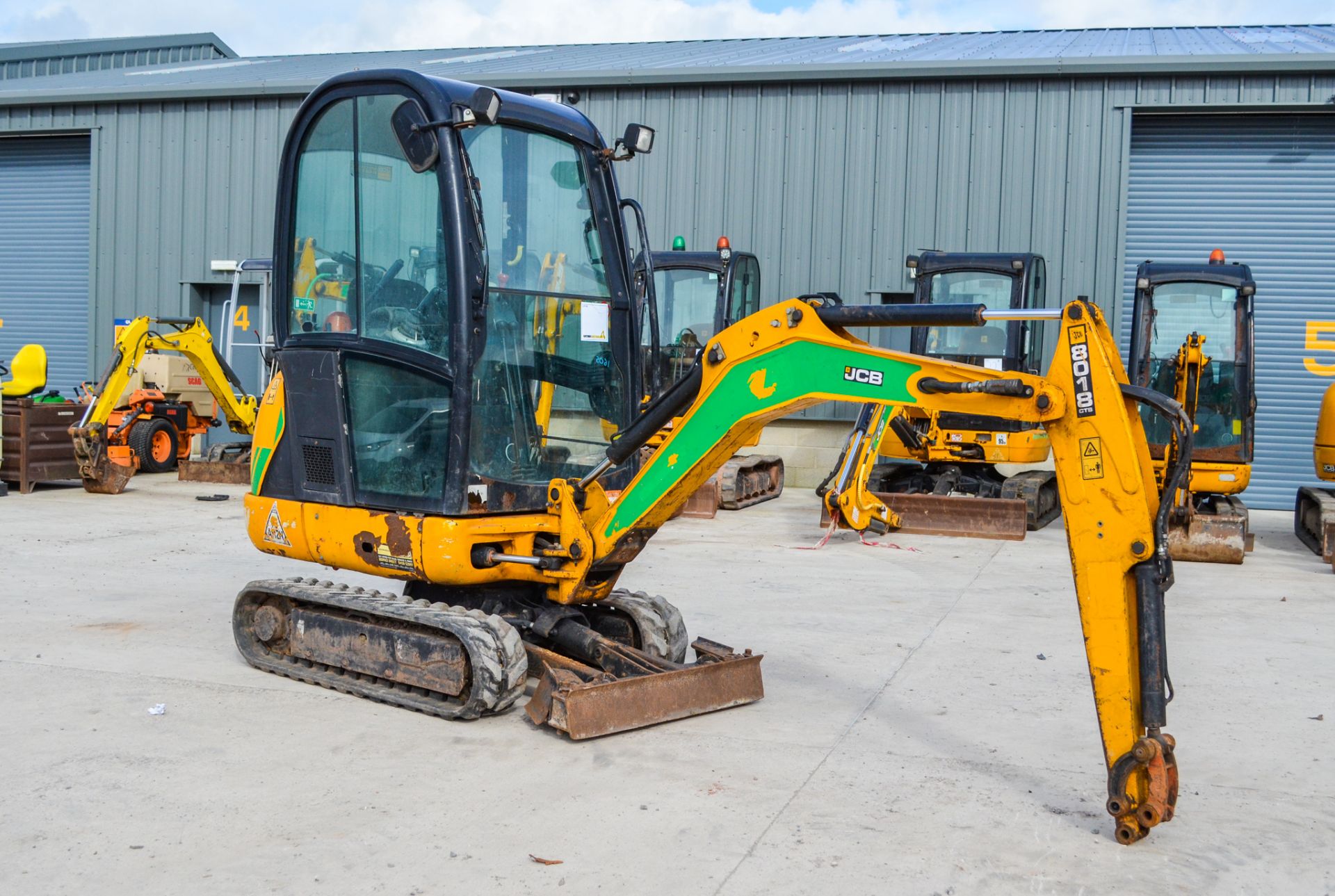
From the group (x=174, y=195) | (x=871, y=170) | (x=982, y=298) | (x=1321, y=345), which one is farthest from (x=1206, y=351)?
(x=174, y=195)

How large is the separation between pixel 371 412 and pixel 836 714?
2648 millimetres

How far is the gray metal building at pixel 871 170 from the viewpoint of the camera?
56.2 ft

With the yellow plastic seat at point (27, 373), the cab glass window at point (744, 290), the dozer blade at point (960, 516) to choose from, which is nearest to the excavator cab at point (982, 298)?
the dozer blade at point (960, 516)

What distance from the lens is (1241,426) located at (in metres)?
13.1

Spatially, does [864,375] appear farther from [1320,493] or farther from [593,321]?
[1320,493]

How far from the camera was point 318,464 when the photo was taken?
21.5 feet

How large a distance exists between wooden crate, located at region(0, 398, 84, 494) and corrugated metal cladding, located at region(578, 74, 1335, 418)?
828 cm

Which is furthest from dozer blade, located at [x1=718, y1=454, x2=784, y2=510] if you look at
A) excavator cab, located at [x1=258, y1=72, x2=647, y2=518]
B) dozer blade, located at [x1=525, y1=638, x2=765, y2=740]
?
dozer blade, located at [x1=525, y1=638, x2=765, y2=740]

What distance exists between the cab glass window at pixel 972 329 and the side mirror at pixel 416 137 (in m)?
9.23

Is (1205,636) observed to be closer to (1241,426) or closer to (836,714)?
(836,714)

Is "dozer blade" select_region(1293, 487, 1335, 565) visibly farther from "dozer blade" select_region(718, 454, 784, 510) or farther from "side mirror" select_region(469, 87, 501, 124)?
"side mirror" select_region(469, 87, 501, 124)

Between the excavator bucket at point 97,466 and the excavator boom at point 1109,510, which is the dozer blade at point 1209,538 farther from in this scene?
the excavator bucket at point 97,466

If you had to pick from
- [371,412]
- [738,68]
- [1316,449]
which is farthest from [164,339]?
[1316,449]

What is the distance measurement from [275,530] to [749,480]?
9542 mm
